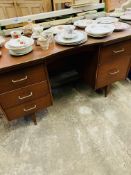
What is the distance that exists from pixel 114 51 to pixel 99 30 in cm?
22

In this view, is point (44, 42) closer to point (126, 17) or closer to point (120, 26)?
point (120, 26)

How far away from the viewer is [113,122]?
1457 mm

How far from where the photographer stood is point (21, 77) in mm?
1088

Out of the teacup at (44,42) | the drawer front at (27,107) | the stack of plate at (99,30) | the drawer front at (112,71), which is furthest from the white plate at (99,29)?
the drawer front at (27,107)

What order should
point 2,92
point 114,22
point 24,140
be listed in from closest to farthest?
1. point 2,92
2. point 24,140
3. point 114,22

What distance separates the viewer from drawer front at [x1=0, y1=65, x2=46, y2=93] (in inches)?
41.1

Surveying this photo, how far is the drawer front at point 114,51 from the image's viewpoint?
4.20ft

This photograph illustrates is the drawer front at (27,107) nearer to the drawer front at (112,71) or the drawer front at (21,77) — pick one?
the drawer front at (21,77)

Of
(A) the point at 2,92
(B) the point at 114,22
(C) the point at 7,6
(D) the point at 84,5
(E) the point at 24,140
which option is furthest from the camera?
(C) the point at 7,6

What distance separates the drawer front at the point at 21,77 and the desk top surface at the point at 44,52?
6cm

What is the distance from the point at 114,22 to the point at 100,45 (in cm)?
46

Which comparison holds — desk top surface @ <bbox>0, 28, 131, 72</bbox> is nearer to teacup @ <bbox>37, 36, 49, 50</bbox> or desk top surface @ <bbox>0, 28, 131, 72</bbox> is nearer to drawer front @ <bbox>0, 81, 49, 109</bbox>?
teacup @ <bbox>37, 36, 49, 50</bbox>

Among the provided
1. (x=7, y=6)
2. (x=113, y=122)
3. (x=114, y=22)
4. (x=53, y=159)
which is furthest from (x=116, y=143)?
(x=7, y=6)

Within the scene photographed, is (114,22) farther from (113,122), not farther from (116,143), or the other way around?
(116,143)
